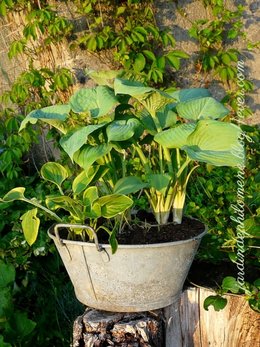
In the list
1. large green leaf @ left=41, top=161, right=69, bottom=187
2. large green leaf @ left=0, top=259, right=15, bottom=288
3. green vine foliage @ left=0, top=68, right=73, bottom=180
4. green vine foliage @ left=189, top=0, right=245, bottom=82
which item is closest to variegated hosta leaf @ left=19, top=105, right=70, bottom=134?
large green leaf @ left=41, top=161, right=69, bottom=187

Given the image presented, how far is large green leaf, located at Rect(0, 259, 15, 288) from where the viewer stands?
2275mm

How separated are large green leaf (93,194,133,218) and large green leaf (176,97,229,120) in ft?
1.00

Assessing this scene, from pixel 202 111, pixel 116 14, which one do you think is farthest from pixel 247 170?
pixel 116 14

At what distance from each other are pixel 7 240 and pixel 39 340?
0.58 m

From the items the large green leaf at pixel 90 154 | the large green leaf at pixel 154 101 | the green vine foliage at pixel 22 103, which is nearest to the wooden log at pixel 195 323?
the large green leaf at pixel 90 154

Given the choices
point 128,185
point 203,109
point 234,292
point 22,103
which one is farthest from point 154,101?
point 22,103

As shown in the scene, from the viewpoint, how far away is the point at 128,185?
5.37ft

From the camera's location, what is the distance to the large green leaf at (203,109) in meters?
1.62

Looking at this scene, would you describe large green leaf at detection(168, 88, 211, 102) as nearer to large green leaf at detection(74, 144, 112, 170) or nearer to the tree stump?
large green leaf at detection(74, 144, 112, 170)

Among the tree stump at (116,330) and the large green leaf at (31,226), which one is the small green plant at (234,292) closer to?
the tree stump at (116,330)

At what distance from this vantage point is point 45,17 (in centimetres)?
336

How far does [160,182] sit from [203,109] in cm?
24

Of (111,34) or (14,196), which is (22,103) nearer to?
(111,34)

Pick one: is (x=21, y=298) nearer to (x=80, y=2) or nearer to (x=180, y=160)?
(x=180, y=160)
